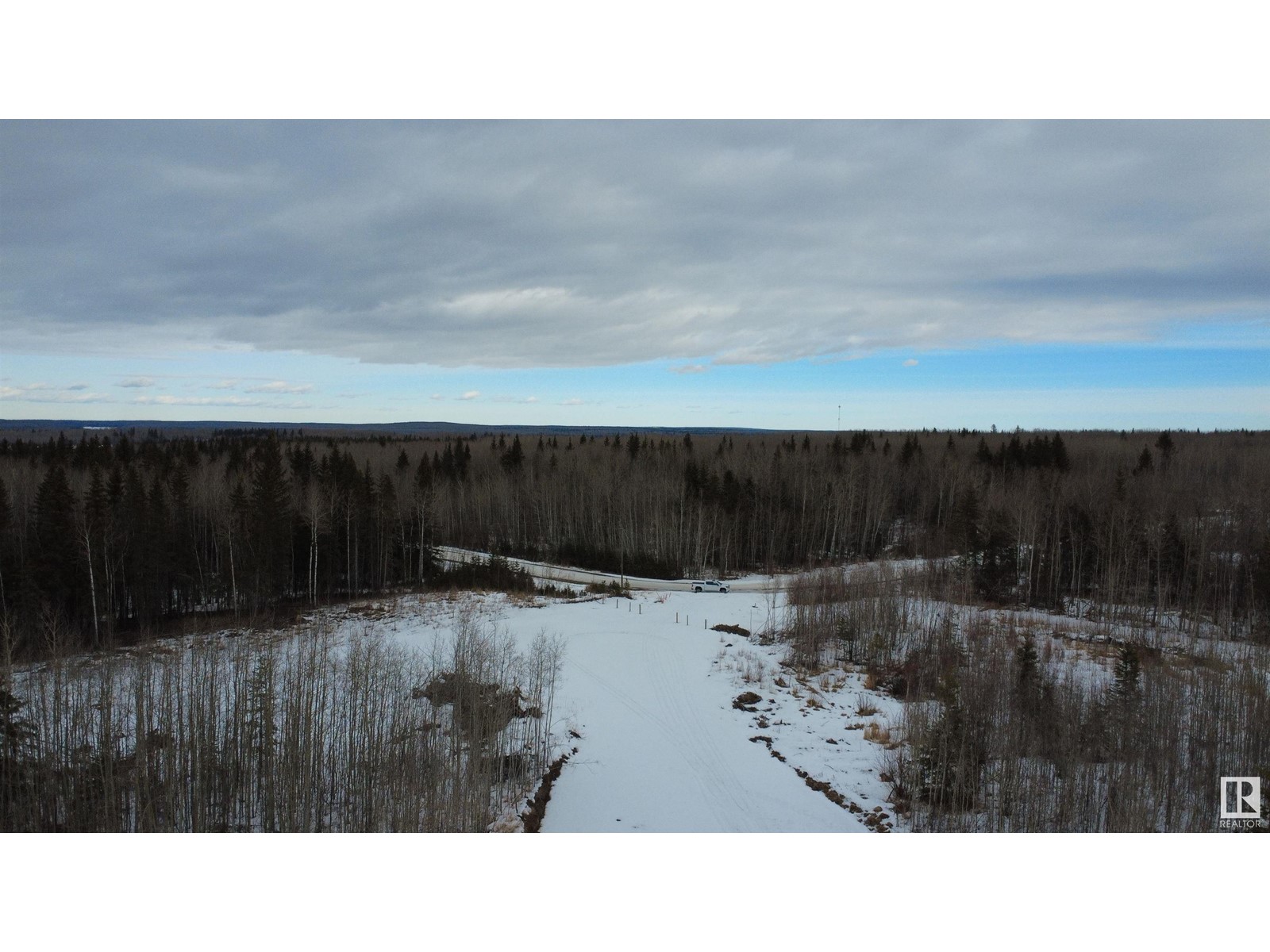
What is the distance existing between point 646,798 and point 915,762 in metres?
6.15

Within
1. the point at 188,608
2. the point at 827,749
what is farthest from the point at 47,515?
the point at 827,749

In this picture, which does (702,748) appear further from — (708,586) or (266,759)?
(708,586)

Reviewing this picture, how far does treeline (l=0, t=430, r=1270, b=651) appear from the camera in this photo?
32.8m

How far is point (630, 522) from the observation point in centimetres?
5153

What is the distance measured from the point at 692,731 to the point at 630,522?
3336 centimetres

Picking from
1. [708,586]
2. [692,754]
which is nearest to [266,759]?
[692,754]

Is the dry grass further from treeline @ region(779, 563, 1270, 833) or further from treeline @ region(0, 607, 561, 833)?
treeline @ region(0, 607, 561, 833)

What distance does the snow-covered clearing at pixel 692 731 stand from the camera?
45.0 feet

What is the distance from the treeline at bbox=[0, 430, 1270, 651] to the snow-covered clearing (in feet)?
44.3

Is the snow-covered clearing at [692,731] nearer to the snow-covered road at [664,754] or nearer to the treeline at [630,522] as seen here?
the snow-covered road at [664,754]

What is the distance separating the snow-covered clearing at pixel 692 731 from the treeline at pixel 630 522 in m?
13.5

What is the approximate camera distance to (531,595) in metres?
35.3

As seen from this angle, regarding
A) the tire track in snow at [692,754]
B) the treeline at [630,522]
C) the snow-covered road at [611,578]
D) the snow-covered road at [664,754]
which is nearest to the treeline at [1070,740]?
the snow-covered road at [664,754]

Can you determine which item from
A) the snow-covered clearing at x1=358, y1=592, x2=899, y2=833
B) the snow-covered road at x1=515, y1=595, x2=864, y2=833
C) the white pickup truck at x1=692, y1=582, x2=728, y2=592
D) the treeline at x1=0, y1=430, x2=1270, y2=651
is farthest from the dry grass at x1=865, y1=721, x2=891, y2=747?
the treeline at x1=0, y1=430, x2=1270, y2=651
